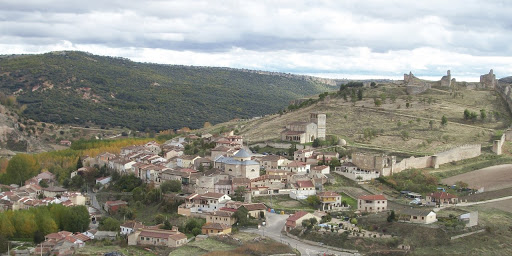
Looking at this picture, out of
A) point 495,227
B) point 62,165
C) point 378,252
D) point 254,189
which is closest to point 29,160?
point 62,165

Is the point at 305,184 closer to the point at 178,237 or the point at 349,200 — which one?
the point at 349,200

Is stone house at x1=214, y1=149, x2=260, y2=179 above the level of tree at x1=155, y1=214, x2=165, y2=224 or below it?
above

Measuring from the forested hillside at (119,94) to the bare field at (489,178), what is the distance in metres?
53.4

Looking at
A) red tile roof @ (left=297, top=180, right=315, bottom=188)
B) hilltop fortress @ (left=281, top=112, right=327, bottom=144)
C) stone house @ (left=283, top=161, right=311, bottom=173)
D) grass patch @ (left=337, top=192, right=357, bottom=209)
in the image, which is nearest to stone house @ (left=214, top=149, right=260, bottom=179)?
stone house @ (left=283, top=161, right=311, bottom=173)

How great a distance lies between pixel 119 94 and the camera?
10856cm

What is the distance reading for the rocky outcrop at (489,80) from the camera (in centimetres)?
7668

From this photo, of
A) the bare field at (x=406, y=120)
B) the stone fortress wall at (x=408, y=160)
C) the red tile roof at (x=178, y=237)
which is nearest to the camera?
the red tile roof at (x=178, y=237)

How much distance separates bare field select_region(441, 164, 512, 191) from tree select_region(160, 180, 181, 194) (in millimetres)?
17991

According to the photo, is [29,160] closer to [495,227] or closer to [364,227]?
[364,227]

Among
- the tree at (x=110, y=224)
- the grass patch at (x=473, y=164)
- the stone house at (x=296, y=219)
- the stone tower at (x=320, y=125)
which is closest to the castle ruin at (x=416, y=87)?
Result: the stone tower at (x=320, y=125)

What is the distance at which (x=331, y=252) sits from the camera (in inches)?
1331

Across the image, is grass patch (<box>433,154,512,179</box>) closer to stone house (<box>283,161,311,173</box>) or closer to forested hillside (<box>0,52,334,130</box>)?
stone house (<box>283,161,311,173</box>)

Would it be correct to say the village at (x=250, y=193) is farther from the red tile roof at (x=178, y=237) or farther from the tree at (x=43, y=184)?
the tree at (x=43, y=184)

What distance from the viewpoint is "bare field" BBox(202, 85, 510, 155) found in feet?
184
